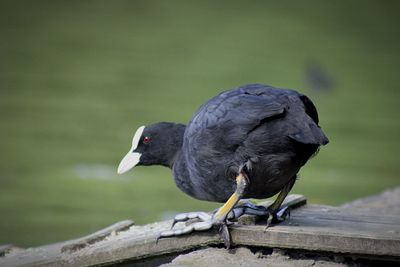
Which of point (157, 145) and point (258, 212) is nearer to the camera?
point (258, 212)

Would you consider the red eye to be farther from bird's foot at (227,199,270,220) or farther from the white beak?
bird's foot at (227,199,270,220)

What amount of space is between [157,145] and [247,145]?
0.61 meters

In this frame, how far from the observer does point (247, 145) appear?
3459 millimetres

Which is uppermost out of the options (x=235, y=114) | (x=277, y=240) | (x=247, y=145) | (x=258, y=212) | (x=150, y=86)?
(x=150, y=86)

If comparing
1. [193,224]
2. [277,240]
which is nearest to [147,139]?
[193,224]

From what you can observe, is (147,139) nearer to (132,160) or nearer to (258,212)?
(132,160)

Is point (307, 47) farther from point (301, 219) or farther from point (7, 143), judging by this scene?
point (301, 219)

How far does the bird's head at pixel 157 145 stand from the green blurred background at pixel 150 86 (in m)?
2.18

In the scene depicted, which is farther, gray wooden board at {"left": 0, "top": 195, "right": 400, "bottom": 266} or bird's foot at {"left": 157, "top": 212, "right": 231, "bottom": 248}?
bird's foot at {"left": 157, "top": 212, "right": 231, "bottom": 248}

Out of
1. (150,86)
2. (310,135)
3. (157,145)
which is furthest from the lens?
(150,86)

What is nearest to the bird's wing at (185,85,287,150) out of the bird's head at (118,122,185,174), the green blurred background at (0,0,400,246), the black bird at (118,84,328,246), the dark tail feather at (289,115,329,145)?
the black bird at (118,84,328,246)

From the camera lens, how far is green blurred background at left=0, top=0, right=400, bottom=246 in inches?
276

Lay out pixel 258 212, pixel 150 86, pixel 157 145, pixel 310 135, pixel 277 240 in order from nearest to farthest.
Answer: pixel 310 135 < pixel 277 240 < pixel 258 212 < pixel 157 145 < pixel 150 86

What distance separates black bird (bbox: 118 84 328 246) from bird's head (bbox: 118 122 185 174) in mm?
208
